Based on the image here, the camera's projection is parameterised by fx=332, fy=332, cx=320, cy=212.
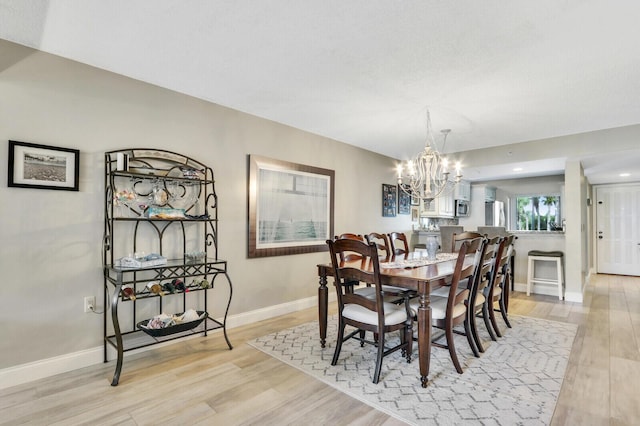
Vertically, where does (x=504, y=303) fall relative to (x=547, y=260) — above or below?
below

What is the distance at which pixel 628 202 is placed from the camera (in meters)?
7.13

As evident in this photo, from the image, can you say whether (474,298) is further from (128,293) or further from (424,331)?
(128,293)

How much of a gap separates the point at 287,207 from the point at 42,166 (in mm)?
2341

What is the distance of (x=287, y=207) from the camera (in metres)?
4.08

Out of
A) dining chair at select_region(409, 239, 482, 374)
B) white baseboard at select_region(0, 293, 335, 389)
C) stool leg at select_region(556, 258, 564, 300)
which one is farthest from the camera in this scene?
stool leg at select_region(556, 258, 564, 300)

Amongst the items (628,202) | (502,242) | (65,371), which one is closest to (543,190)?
(628,202)

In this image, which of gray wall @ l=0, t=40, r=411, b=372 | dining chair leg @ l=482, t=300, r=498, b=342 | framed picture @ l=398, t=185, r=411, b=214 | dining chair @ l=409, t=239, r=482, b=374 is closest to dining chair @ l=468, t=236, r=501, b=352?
dining chair leg @ l=482, t=300, r=498, b=342

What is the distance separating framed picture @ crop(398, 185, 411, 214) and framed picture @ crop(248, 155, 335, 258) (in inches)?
73.2

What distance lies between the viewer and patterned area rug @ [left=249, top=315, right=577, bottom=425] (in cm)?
196

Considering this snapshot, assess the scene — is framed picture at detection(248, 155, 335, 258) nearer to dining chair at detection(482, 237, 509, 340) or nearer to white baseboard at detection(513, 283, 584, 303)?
dining chair at detection(482, 237, 509, 340)

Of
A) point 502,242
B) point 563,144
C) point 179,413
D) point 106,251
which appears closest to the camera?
point 179,413

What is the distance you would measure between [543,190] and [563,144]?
9.76 ft

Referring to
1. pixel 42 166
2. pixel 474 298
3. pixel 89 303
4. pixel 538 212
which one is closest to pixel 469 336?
pixel 474 298

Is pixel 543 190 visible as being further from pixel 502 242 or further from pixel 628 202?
pixel 502 242
